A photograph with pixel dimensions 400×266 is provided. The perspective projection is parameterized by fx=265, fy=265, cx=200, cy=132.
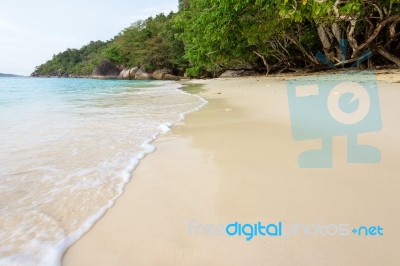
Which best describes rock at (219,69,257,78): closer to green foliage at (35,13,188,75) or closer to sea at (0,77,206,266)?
green foliage at (35,13,188,75)

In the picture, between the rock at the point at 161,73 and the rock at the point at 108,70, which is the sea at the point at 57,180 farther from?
the rock at the point at 108,70

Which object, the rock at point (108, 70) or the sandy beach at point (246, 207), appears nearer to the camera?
the sandy beach at point (246, 207)

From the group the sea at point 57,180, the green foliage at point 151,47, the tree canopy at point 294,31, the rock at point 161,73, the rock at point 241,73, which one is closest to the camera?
the sea at point 57,180

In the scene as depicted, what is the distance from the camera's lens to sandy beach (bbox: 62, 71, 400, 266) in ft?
3.65

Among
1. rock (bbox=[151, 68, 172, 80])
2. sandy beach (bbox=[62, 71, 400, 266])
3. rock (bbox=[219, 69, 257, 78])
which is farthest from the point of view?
rock (bbox=[151, 68, 172, 80])

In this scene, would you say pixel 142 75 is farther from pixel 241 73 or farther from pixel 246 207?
pixel 246 207

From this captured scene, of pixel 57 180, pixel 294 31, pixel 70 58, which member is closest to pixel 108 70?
pixel 294 31

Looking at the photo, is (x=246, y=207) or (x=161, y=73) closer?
(x=246, y=207)

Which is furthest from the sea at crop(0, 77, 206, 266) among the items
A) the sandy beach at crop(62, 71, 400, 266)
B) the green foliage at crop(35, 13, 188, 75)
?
the green foliage at crop(35, 13, 188, 75)

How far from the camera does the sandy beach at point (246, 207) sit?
1.11 meters

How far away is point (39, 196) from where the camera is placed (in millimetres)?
1729

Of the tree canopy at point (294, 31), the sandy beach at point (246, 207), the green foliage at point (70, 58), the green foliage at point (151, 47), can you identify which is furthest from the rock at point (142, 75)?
the green foliage at point (70, 58)

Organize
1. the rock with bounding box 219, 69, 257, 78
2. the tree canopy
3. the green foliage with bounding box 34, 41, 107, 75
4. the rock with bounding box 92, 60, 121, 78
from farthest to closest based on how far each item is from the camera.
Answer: the green foliage with bounding box 34, 41, 107, 75
the rock with bounding box 92, 60, 121, 78
the rock with bounding box 219, 69, 257, 78
the tree canopy

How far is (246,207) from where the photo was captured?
1.46 meters
